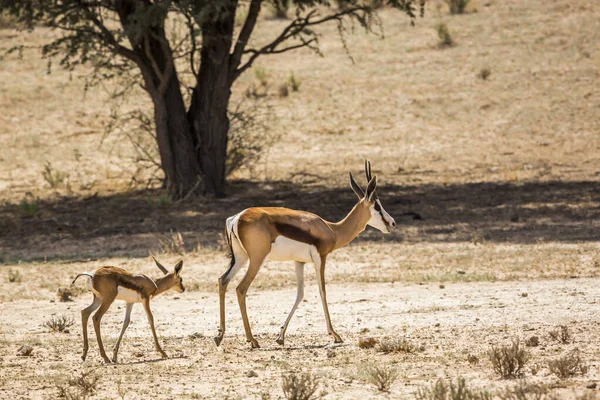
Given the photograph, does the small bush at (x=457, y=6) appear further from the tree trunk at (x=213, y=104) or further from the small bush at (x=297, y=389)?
the small bush at (x=297, y=389)

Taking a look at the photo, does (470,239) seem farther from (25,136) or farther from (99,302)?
(25,136)

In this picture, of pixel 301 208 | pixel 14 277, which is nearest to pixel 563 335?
pixel 14 277

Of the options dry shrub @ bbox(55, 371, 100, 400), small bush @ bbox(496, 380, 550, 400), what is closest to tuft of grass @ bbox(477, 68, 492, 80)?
small bush @ bbox(496, 380, 550, 400)

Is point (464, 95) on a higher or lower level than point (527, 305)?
higher

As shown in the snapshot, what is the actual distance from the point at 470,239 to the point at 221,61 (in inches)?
283

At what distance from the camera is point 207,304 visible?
12.7m

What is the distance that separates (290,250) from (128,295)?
1.60 meters

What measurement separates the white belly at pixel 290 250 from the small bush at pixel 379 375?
1610mm

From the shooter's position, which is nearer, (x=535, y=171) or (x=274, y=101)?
(x=535, y=171)

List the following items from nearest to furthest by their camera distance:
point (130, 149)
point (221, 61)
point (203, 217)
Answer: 1. point (203, 217)
2. point (221, 61)
3. point (130, 149)

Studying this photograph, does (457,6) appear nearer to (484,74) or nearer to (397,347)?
(484,74)

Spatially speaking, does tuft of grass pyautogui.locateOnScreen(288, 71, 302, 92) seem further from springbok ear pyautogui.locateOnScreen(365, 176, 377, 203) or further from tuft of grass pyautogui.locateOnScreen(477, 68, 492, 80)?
springbok ear pyautogui.locateOnScreen(365, 176, 377, 203)

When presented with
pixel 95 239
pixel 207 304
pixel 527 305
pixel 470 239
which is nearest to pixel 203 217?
pixel 95 239

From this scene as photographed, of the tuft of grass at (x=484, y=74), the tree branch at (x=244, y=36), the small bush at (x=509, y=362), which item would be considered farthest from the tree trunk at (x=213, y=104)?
the small bush at (x=509, y=362)
